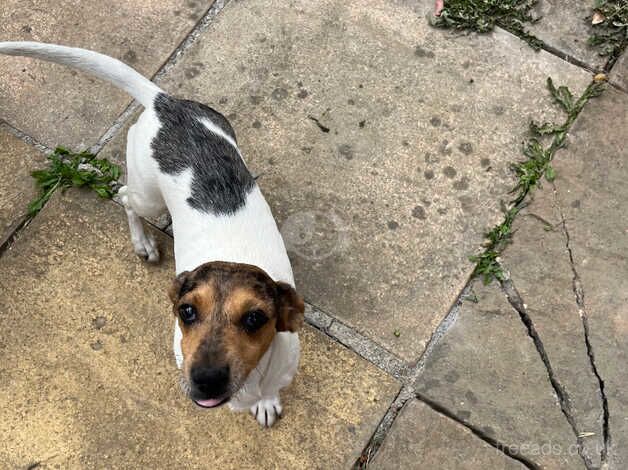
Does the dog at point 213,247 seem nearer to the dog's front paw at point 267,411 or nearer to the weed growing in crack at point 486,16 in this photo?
the dog's front paw at point 267,411

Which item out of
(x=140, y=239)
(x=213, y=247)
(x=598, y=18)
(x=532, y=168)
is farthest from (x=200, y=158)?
(x=598, y=18)

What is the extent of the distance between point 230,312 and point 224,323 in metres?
0.05

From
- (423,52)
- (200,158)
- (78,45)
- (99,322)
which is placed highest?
(423,52)

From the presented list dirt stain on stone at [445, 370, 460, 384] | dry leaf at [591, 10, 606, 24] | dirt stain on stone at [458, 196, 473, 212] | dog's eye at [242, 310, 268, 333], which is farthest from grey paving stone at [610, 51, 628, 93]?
dog's eye at [242, 310, 268, 333]

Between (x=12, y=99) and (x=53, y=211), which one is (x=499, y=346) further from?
(x=12, y=99)

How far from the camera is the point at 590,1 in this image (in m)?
→ 5.32

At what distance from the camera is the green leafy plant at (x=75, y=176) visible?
4.62m

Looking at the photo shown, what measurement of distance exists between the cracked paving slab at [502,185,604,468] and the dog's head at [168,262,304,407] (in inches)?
74.3

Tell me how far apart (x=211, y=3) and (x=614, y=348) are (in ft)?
12.6

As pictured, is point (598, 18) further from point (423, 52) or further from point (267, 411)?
point (267, 411)

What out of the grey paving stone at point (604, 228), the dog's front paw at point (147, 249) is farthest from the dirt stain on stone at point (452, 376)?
the dog's front paw at point (147, 249)

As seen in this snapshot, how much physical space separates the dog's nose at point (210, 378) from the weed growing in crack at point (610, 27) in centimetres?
389

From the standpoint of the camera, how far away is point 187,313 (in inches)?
120

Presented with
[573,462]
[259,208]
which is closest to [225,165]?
[259,208]
